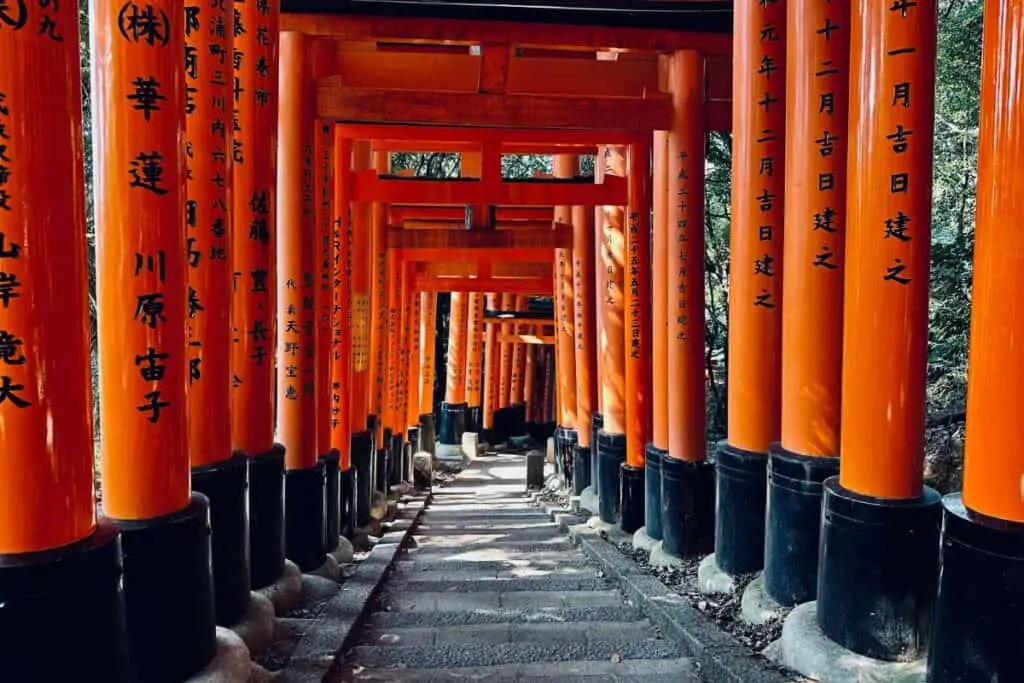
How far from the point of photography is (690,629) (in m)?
3.92

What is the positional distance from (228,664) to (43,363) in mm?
1495

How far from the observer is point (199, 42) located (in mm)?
3807

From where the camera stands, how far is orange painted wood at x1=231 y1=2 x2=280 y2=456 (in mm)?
4531

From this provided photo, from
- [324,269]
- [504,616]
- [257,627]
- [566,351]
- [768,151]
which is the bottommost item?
[504,616]

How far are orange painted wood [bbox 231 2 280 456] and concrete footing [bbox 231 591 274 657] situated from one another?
0.90m

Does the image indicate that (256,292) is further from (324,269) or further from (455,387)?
(455,387)

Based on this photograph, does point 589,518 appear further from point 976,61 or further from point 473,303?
point 473,303

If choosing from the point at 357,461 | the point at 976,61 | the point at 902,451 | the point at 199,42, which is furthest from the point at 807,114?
the point at 976,61

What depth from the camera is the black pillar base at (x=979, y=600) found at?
99.6 inches

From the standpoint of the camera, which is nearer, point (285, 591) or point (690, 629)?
point (690, 629)

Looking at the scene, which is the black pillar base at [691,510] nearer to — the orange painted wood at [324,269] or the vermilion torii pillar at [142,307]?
the orange painted wood at [324,269]

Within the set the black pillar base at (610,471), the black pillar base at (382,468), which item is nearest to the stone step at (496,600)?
the black pillar base at (610,471)

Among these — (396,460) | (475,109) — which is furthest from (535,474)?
(475,109)

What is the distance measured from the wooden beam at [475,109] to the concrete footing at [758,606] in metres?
3.46
